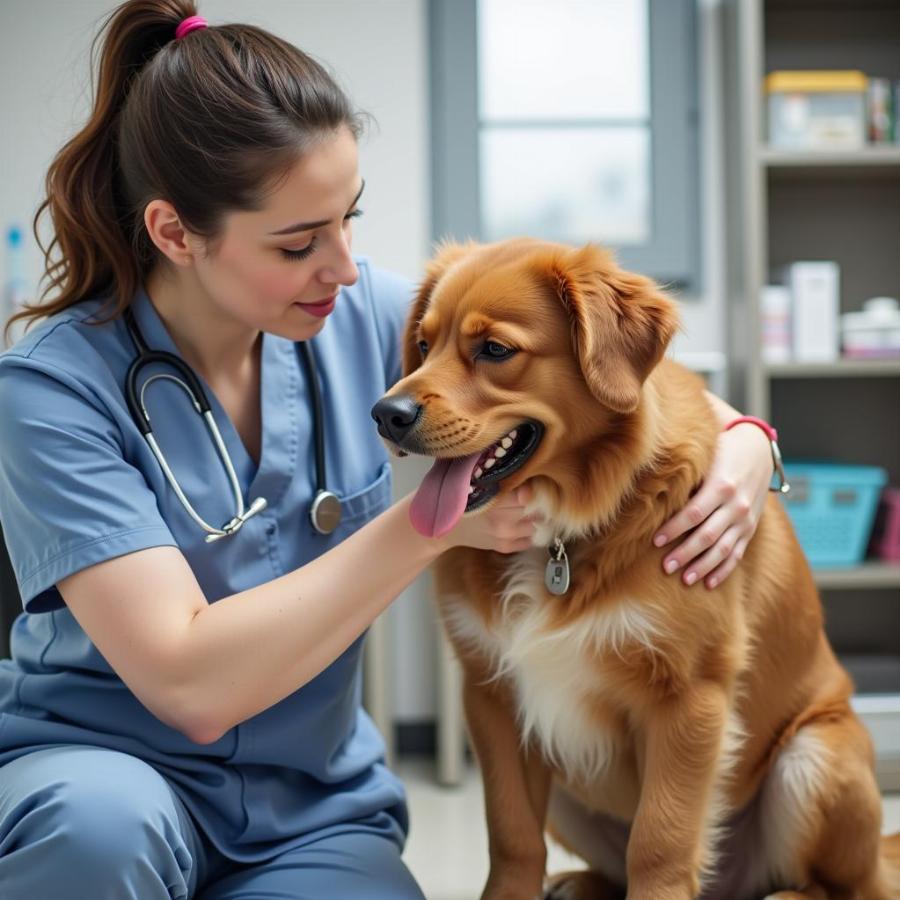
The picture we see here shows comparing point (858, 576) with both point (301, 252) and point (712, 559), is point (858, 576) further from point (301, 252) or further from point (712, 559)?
point (301, 252)

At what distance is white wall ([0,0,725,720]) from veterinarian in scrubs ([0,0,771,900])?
149 cm

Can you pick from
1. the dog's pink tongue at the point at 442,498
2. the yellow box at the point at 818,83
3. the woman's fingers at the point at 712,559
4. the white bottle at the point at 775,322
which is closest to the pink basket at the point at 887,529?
the white bottle at the point at 775,322

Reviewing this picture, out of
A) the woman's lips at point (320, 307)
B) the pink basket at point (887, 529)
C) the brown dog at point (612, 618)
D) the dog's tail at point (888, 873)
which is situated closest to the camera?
the brown dog at point (612, 618)

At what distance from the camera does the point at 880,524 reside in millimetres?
2926

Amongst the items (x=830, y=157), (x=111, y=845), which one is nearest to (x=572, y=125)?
(x=830, y=157)

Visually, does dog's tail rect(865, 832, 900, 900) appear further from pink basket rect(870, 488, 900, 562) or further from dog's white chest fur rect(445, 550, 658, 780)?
pink basket rect(870, 488, 900, 562)

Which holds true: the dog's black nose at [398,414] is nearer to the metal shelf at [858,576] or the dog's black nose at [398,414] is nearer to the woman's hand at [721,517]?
the woman's hand at [721,517]

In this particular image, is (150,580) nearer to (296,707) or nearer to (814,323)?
(296,707)

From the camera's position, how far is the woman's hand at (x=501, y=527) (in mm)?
1296

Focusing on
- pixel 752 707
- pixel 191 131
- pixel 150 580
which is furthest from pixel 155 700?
pixel 752 707

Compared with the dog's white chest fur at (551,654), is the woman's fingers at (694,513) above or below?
above

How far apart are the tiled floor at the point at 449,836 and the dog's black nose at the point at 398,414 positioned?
3.37ft

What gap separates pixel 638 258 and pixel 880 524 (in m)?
0.94

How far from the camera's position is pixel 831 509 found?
9.07 feet
